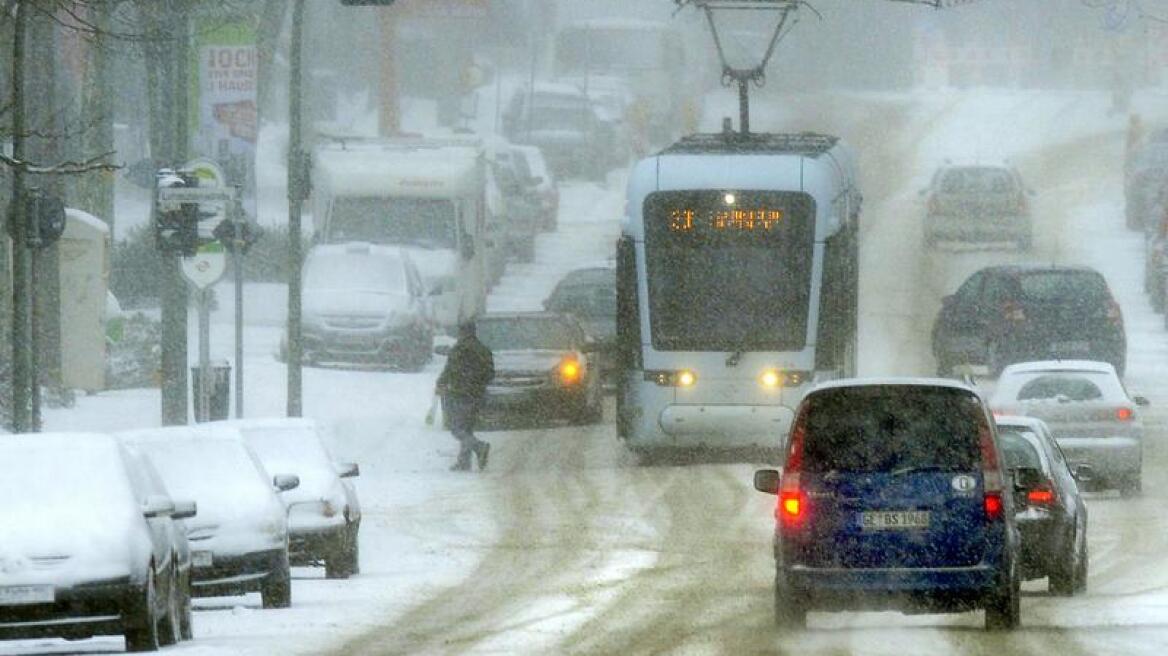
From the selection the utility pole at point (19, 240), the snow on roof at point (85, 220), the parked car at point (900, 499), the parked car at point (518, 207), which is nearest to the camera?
the parked car at point (900, 499)

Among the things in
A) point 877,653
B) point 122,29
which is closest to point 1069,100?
point 122,29

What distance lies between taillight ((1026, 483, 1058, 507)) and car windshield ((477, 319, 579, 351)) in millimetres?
19352

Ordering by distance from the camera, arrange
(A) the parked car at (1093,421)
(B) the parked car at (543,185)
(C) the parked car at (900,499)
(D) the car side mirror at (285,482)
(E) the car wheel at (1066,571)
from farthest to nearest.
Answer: (B) the parked car at (543,185), (A) the parked car at (1093,421), (D) the car side mirror at (285,482), (E) the car wheel at (1066,571), (C) the parked car at (900,499)

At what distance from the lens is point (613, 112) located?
78875 millimetres

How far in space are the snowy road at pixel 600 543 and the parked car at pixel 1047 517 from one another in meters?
0.24

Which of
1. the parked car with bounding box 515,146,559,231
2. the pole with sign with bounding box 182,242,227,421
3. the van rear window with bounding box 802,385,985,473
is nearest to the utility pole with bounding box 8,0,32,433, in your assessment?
the pole with sign with bounding box 182,242,227,421

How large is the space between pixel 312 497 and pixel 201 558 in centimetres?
311

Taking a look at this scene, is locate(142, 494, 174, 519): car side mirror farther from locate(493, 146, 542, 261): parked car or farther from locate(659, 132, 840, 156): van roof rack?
locate(493, 146, 542, 261): parked car

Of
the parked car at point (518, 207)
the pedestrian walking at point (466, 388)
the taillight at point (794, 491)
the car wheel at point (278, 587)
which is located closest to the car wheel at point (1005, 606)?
the taillight at point (794, 491)

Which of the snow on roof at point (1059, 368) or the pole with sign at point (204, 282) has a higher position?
the pole with sign at point (204, 282)

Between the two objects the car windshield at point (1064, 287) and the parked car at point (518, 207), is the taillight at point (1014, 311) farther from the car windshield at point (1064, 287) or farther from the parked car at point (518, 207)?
the parked car at point (518, 207)

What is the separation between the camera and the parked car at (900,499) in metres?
18.9

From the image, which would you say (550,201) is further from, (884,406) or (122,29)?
(884,406)

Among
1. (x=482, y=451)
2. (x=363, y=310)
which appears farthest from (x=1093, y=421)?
(x=363, y=310)
